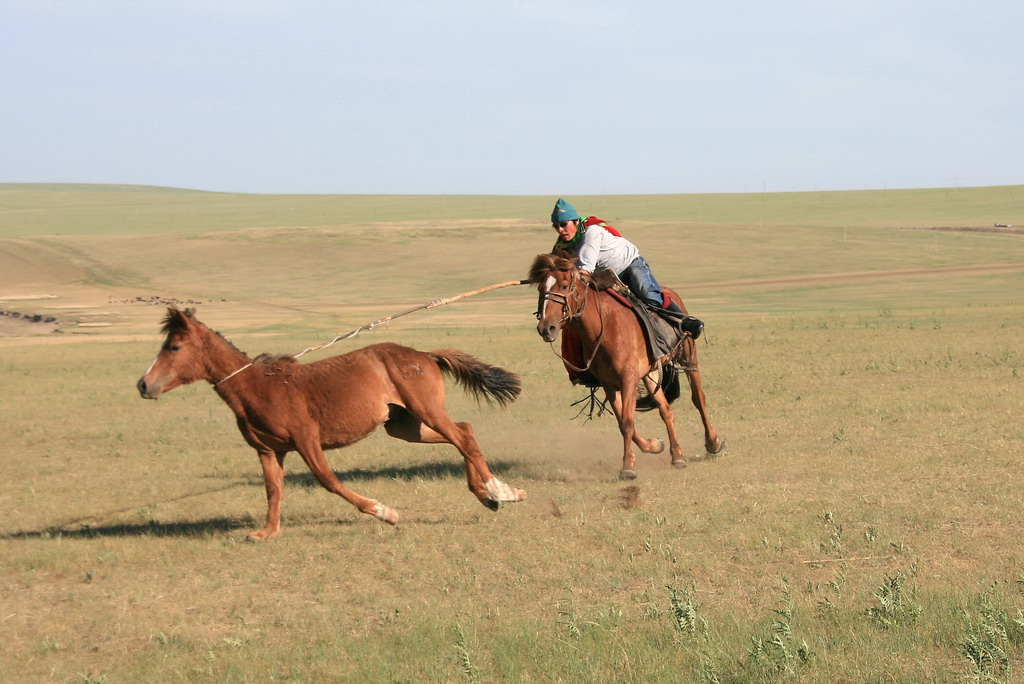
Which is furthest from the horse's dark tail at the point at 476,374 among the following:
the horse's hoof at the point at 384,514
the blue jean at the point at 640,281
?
the blue jean at the point at 640,281

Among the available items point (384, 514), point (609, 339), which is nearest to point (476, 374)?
point (384, 514)

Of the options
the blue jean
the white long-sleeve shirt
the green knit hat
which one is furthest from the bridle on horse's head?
the blue jean

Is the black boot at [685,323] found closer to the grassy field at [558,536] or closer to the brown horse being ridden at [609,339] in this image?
the brown horse being ridden at [609,339]

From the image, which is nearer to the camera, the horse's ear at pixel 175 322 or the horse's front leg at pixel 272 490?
the horse's ear at pixel 175 322

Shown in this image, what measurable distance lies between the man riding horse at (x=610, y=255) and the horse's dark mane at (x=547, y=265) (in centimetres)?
48

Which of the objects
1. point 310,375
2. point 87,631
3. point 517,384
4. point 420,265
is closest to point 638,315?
A: point 517,384

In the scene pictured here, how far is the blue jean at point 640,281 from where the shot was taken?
1305cm

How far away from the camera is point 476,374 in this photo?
10273 mm

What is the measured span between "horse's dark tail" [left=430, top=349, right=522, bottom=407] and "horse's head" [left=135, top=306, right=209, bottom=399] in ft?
6.67

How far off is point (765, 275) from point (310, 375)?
2007 inches

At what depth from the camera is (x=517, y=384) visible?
10.5 meters

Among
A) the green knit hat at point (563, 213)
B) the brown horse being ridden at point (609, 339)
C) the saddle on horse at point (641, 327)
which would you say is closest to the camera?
the brown horse being ridden at point (609, 339)

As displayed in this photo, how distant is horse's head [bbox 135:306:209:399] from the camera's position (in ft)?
30.6

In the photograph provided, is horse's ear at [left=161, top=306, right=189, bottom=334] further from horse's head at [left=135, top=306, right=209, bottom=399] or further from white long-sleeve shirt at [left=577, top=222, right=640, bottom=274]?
white long-sleeve shirt at [left=577, top=222, right=640, bottom=274]
